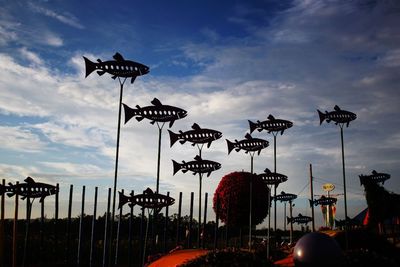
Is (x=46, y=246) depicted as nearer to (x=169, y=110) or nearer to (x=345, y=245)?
(x=169, y=110)

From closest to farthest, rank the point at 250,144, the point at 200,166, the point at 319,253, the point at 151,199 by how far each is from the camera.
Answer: the point at 319,253
the point at 151,199
the point at 200,166
the point at 250,144

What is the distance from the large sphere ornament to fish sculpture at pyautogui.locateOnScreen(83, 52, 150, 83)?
6.37 meters

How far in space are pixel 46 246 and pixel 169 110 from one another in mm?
9052

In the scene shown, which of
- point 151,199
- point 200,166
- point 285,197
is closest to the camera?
point 151,199

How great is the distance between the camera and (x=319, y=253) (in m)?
8.37

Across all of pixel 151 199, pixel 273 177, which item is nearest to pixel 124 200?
pixel 151 199

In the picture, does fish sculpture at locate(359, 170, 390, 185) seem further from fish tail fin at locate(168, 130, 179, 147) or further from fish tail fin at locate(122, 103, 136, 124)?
fish tail fin at locate(122, 103, 136, 124)

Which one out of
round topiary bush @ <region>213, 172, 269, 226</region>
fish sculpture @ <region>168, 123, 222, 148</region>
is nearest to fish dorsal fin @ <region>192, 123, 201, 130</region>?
fish sculpture @ <region>168, 123, 222, 148</region>

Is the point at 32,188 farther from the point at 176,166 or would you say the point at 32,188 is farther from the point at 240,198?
the point at 240,198

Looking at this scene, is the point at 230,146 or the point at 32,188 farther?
the point at 230,146

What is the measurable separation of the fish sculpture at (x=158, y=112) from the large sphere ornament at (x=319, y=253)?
217 inches

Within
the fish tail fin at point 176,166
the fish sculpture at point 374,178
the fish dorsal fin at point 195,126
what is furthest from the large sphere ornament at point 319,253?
the fish sculpture at point 374,178

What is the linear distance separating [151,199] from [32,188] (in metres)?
3.23

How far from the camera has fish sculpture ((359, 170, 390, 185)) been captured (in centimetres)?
1794
